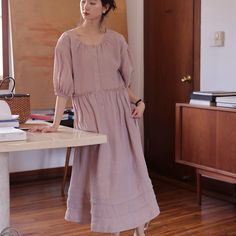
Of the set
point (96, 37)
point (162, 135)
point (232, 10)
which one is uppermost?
point (232, 10)

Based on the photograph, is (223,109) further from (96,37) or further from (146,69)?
(146,69)

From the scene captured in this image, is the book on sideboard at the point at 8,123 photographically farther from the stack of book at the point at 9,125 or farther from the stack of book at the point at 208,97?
the stack of book at the point at 208,97

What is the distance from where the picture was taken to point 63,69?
1925 millimetres

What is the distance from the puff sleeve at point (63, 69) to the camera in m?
1.92

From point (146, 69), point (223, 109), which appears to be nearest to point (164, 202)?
point (223, 109)

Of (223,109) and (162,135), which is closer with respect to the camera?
(223,109)

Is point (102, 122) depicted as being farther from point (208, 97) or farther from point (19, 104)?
point (208, 97)

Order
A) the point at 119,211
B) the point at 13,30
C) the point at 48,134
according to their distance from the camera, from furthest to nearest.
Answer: the point at 13,30 < the point at 119,211 < the point at 48,134

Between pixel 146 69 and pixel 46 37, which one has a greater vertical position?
pixel 46 37

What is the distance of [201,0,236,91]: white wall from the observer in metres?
3.39

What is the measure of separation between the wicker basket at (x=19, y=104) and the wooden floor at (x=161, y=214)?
0.92 m

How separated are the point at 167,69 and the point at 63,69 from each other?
227cm

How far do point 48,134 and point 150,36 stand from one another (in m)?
2.78

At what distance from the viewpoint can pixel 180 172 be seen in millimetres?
3996
